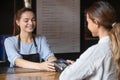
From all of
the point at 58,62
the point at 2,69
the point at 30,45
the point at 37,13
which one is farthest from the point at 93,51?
the point at 37,13

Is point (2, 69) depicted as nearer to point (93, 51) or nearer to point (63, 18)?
point (93, 51)

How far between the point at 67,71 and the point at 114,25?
37cm

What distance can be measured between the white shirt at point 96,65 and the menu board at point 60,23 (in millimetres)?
2238

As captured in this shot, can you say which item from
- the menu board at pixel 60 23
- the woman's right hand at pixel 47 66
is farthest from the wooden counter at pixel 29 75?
the menu board at pixel 60 23

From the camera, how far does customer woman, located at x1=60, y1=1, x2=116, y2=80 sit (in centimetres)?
154

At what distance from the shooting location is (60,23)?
3.90 meters

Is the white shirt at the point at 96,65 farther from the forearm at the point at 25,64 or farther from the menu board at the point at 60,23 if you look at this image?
the menu board at the point at 60,23

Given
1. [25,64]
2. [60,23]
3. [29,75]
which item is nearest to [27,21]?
[25,64]

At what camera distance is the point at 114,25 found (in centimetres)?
162

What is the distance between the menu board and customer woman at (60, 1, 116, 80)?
7.06 ft

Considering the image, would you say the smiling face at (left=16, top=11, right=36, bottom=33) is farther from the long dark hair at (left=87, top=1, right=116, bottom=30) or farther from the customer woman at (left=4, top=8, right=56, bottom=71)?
the long dark hair at (left=87, top=1, right=116, bottom=30)

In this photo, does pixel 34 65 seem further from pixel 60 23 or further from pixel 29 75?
pixel 60 23

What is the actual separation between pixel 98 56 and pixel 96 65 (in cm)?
5

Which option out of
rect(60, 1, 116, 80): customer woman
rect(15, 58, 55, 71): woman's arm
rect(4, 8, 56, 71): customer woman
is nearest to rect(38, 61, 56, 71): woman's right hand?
rect(15, 58, 55, 71): woman's arm
